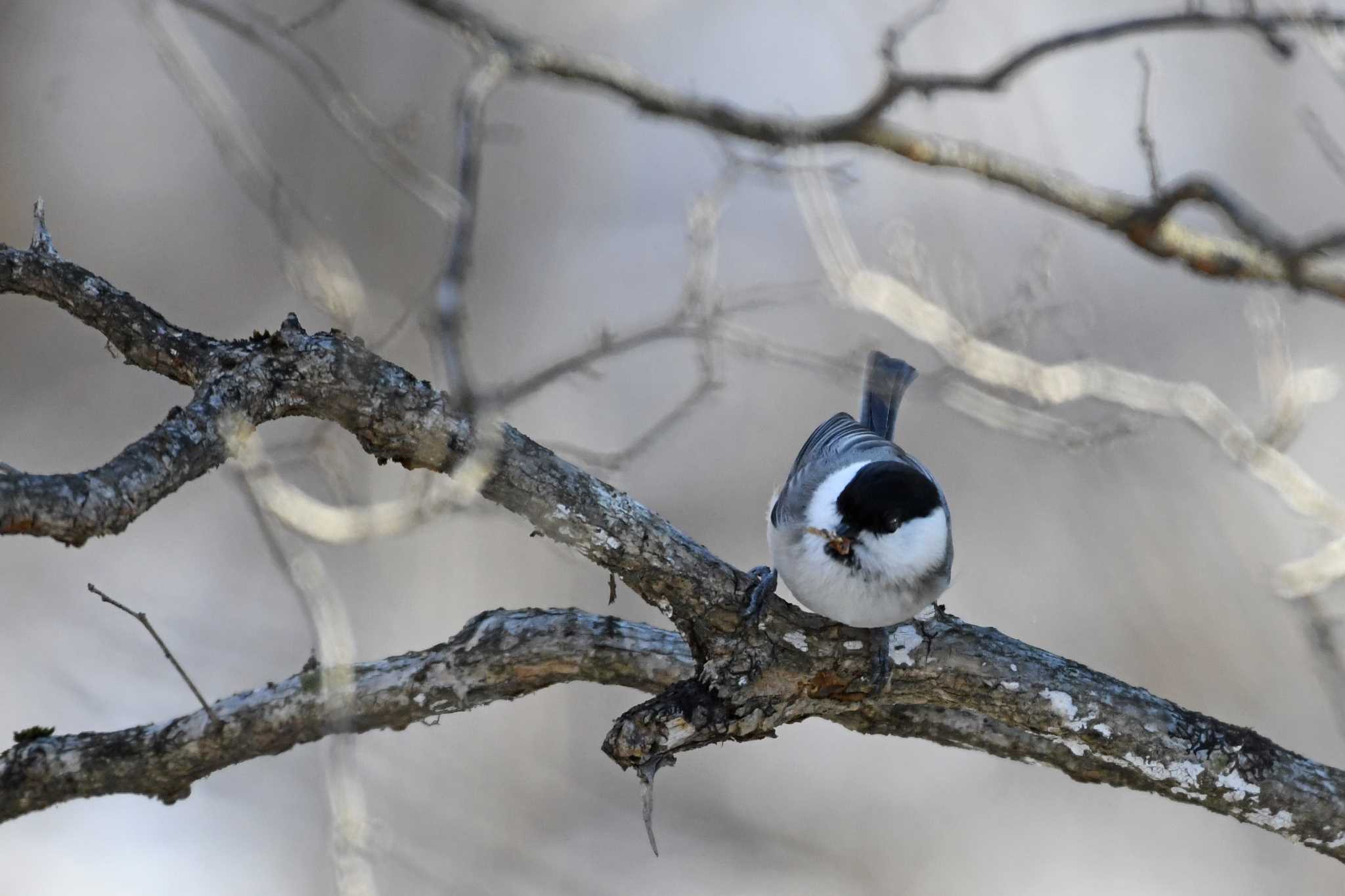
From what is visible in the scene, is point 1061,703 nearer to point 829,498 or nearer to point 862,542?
point 862,542

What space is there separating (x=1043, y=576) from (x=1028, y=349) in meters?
1.86

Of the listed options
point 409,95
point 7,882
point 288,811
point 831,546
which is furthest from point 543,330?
point 831,546

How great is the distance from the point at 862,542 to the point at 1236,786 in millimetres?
821

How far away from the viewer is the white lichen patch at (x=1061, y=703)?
2.10 metres

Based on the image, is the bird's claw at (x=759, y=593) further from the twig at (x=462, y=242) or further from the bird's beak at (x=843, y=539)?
the twig at (x=462, y=242)

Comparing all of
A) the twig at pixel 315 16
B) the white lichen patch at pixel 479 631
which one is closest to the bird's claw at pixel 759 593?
the white lichen patch at pixel 479 631

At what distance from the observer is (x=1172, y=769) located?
2.12m

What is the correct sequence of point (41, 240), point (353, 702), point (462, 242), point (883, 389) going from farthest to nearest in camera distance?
point (883, 389) → point (353, 702) → point (41, 240) → point (462, 242)

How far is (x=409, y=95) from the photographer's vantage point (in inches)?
222

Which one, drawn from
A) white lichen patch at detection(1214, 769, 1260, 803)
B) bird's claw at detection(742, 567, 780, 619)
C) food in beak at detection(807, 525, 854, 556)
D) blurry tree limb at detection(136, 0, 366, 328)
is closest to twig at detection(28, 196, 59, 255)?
blurry tree limb at detection(136, 0, 366, 328)

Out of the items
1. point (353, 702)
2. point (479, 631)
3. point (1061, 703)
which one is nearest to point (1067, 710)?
point (1061, 703)

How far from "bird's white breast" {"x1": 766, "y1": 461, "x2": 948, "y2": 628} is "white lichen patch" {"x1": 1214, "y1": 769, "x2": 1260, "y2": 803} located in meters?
0.61

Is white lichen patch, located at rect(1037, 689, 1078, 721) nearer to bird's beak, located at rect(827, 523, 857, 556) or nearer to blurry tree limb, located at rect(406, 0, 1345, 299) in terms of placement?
bird's beak, located at rect(827, 523, 857, 556)

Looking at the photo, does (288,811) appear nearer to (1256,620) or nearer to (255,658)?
(255,658)
